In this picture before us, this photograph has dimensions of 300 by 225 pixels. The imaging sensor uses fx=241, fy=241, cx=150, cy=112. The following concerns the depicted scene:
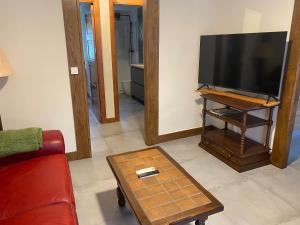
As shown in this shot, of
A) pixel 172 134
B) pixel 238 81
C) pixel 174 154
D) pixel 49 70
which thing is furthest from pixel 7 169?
pixel 238 81

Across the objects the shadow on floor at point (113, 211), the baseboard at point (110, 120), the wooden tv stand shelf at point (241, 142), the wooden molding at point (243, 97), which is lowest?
the shadow on floor at point (113, 211)

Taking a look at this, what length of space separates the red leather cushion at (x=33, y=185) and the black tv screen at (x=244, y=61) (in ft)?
6.55

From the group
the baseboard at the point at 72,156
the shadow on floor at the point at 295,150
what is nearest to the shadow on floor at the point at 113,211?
the baseboard at the point at 72,156

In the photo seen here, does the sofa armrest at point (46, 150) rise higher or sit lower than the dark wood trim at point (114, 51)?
lower

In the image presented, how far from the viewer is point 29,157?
78.4 inches

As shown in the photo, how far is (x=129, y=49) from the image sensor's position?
20.5ft

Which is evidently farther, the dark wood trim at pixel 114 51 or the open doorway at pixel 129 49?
the open doorway at pixel 129 49

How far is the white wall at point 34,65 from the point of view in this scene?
2.32 meters

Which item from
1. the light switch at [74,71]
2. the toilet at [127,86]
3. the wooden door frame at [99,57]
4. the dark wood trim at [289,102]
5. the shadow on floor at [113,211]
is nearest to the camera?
the shadow on floor at [113,211]

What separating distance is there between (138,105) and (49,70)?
2.87 meters

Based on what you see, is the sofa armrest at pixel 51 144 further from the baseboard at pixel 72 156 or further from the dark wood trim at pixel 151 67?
the dark wood trim at pixel 151 67

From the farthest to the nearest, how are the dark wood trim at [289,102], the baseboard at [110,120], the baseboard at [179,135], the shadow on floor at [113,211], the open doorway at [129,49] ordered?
the open doorway at [129,49] < the baseboard at [110,120] < the baseboard at [179,135] < the dark wood trim at [289,102] < the shadow on floor at [113,211]

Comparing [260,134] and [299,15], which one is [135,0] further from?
[260,134]

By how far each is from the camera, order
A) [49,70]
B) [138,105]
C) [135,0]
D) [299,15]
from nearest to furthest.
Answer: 1. [299,15]
2. [49,70]
3. [135,0]
4. [138,105]
